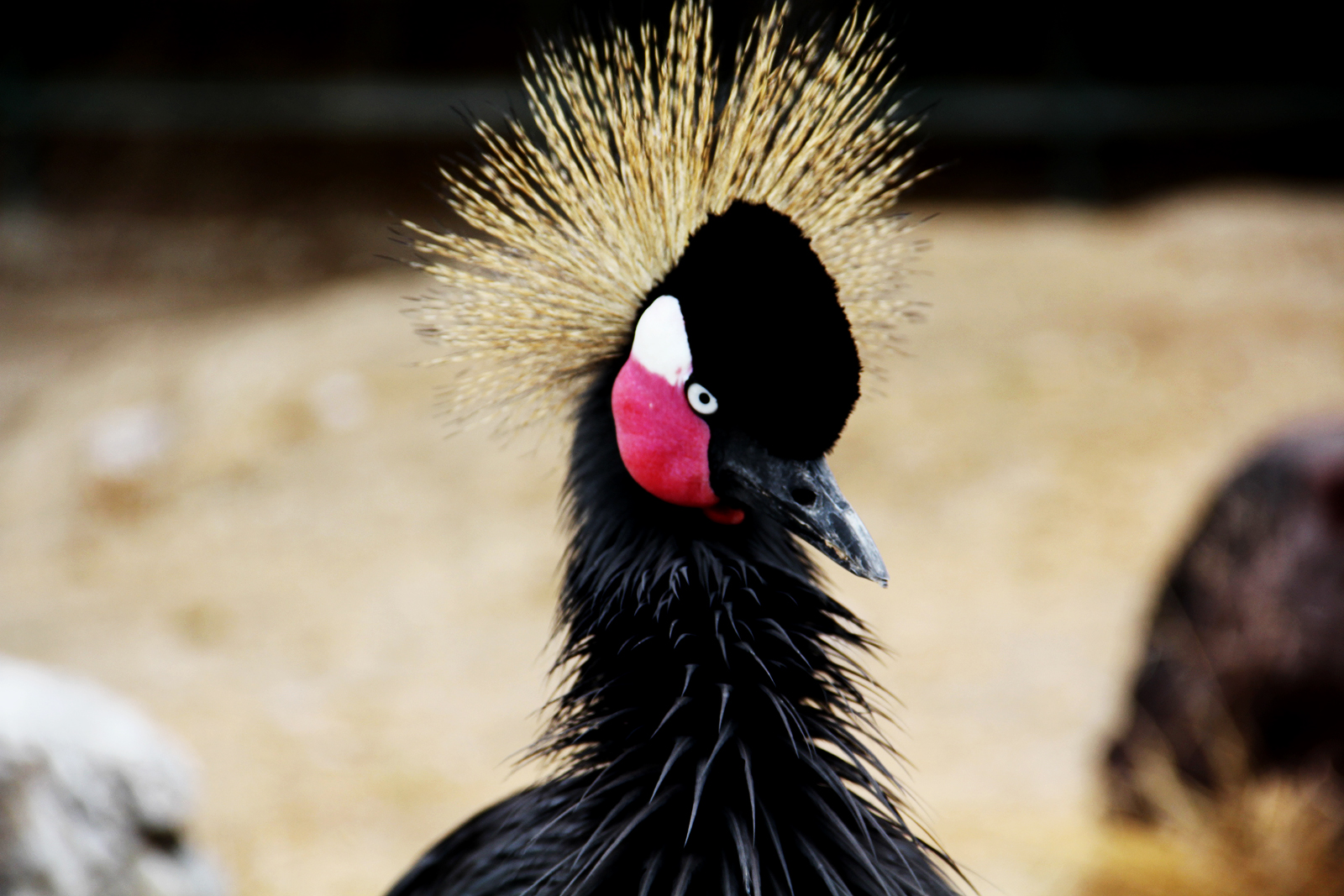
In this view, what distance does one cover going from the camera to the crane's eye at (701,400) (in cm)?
122

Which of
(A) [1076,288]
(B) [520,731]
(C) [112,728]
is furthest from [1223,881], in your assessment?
(A) [1076,288]

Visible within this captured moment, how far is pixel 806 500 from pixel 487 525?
376cm

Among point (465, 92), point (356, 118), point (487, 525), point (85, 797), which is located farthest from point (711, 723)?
point (356, 118)

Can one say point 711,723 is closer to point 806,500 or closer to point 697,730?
point 697,730

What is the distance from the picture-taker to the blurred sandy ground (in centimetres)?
347

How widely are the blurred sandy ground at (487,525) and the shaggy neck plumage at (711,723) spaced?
1.82 metres

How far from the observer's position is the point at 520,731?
3.74 metres

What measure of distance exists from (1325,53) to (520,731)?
8384 millimetres

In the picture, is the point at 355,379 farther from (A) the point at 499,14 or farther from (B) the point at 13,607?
(A) the point at 499,14

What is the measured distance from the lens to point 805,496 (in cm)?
121

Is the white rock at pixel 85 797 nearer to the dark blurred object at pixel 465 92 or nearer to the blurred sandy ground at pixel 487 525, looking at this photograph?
the blurred sandy ground at pixel 487 525

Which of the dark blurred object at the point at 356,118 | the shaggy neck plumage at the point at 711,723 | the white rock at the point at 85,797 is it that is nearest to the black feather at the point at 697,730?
the shaggy neck plumage at the point at 711,723

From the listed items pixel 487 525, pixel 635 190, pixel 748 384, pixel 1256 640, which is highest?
pixel 635 190

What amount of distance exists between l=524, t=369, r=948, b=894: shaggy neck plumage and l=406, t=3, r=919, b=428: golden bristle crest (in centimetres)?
15
